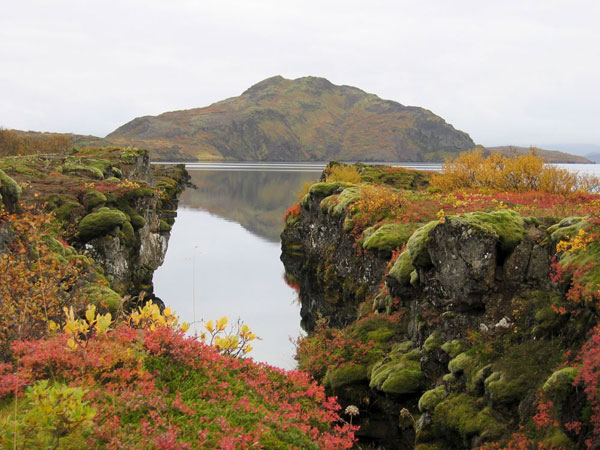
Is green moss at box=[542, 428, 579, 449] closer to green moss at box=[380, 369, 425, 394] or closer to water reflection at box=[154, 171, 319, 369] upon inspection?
green moss at box=[380, 369, 425, 394]

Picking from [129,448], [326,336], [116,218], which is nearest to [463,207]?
[326,336]

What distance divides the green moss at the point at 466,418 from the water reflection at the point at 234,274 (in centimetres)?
632

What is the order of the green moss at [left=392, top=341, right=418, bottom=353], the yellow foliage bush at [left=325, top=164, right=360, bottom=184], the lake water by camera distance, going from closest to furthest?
the green moss at [left=392, top=341, right=418, bottom=353], the lake water, the yellow foliage bush at [left=325, top=164, right=360, bottom=184]

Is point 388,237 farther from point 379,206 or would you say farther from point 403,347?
point 403,347

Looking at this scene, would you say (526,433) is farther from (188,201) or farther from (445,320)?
(188,201)

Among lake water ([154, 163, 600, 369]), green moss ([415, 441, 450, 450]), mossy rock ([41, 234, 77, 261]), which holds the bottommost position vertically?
lake water ([154, 163, 600, 369])

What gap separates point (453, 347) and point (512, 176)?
22.3m

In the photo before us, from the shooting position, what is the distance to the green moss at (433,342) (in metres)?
13.0

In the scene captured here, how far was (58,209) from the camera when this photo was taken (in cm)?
2331

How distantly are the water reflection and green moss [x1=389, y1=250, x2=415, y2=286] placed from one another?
7.15 m

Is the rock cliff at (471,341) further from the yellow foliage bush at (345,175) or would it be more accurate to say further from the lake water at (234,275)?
the yellow foliage bush at (345,175)

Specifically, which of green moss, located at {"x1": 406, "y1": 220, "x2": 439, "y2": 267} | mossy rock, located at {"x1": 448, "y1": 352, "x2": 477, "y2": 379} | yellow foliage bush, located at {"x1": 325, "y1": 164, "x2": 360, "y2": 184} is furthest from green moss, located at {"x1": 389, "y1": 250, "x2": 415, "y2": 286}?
yellow foliage bush, located at {"x1": 325, "y1": 164, "x2": 360, "y2": 184}

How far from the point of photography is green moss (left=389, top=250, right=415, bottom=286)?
15500mm

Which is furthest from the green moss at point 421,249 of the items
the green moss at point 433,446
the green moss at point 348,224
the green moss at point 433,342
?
the green moss at point 348,224
